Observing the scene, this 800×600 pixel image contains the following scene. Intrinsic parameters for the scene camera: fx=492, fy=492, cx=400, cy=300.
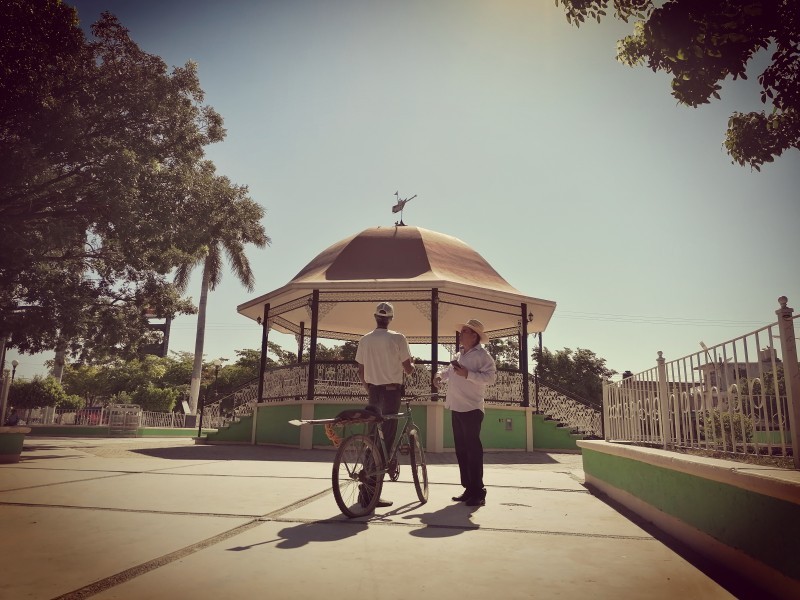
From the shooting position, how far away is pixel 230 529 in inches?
Result: 117

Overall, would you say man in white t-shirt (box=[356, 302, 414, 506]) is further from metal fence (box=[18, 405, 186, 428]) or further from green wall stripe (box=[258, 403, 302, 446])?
metal fence (box=[18, 405, 186, 428])

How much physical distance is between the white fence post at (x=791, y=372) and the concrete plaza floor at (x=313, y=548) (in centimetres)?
77

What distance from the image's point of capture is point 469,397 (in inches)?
180

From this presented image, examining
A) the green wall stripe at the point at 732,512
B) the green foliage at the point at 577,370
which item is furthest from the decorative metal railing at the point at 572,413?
the green foliage at the point at 577,370

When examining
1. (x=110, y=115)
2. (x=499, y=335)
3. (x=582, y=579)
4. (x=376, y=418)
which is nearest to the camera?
(x=582, y=579)

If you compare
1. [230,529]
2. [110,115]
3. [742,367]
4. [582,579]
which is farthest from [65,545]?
[110,115]

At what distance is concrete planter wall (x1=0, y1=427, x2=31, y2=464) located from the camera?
6.89m

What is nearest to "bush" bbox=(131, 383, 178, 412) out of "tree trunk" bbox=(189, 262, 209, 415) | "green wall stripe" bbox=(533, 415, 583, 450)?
"tree trunk" bbox=(189, 262, 209, 415)

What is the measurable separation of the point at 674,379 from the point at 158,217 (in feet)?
37.9

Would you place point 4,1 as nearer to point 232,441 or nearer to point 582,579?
point 232,441

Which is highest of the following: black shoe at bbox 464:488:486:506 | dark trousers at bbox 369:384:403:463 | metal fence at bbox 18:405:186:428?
dark trousers at bbox 369:384:403:463

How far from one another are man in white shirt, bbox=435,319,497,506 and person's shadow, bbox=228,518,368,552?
4.38 feet

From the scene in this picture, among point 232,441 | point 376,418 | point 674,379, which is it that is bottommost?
point 232,441

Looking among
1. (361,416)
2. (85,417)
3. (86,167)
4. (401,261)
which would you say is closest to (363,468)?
(361,416)
